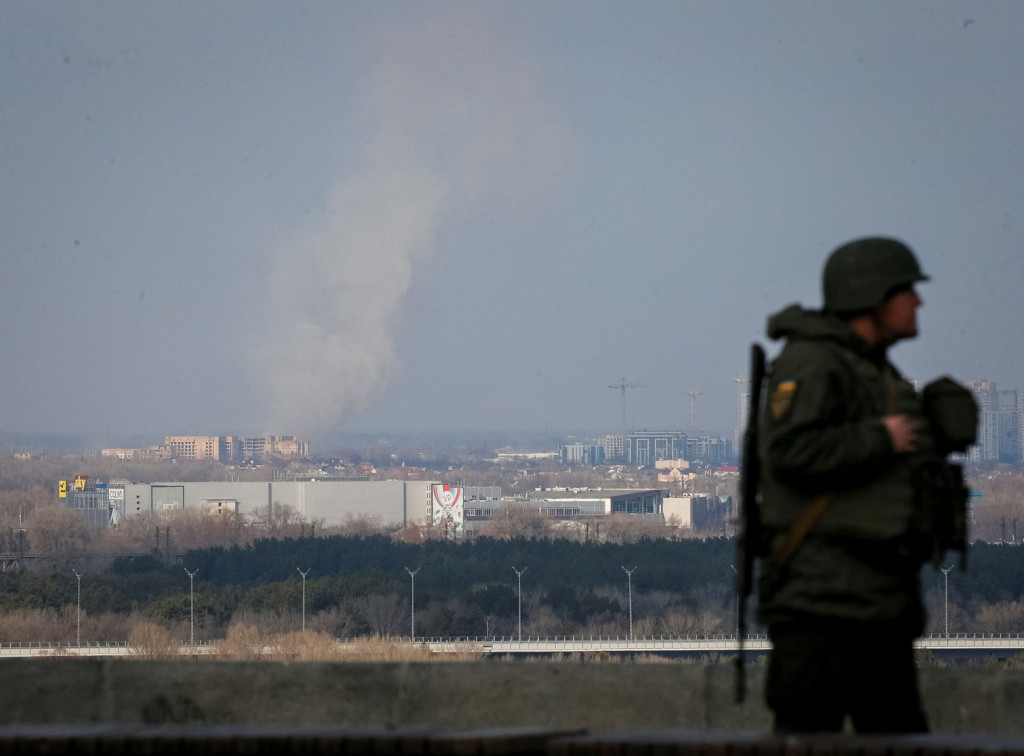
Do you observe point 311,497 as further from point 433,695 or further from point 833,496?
point 833,496

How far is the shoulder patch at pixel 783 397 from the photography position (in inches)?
170

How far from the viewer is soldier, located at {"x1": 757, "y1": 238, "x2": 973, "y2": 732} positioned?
4270 mm

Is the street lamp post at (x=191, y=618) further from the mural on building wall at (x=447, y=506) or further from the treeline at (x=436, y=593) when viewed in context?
the mural on building wall at (x=447, y=506)

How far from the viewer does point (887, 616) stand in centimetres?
428

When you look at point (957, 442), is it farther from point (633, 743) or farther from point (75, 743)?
point (75, 743)

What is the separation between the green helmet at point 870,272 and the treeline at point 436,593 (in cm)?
8706

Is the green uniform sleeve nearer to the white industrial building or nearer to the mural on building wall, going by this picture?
the mural on building wall

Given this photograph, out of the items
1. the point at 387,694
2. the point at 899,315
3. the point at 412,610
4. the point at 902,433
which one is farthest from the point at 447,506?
the point at 902,433

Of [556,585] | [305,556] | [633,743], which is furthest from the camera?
[305,556]

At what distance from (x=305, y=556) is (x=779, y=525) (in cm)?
12973

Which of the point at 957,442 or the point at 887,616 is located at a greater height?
the point at 957,442

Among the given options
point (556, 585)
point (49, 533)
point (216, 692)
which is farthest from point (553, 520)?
point (216, 692)

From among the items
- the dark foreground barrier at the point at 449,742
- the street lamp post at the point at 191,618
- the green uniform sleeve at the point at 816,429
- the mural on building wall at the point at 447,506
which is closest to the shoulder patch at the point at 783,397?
the green uniform sleeve at the point at 816,429

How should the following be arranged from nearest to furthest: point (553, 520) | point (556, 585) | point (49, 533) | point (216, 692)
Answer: point (216, 692) → point (556, 585) → point (49, 533) → point (553, 520)
